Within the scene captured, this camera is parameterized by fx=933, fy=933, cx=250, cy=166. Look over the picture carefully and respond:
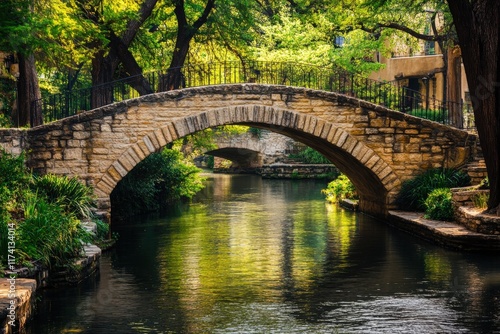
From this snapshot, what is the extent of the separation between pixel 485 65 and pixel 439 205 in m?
3.55

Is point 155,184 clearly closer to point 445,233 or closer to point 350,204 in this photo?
point 350,204

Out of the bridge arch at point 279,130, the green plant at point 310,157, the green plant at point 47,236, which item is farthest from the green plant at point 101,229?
the green plant at point 310,157

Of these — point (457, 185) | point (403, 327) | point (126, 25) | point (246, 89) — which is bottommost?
point (403, 327)

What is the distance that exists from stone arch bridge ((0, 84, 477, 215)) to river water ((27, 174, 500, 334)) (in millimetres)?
1589

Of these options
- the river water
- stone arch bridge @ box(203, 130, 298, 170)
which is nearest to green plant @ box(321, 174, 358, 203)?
the river water

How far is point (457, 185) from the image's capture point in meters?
20.9

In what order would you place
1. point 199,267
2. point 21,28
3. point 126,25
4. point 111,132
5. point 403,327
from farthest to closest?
1. point 126,25
2. point 111,132
3. point 21,28
4. point 199,267
5. point 403,327

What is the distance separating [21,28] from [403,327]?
395 inches

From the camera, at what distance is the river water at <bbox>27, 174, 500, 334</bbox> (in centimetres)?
1181

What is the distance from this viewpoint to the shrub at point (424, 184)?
2098 cm

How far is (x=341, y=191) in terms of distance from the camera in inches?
1103

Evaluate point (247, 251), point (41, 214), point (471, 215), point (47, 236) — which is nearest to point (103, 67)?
point (247, 251)

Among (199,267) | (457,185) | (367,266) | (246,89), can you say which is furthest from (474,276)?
(246,89)

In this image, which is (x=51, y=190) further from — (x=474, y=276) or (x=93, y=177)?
(x=474, y=276)
